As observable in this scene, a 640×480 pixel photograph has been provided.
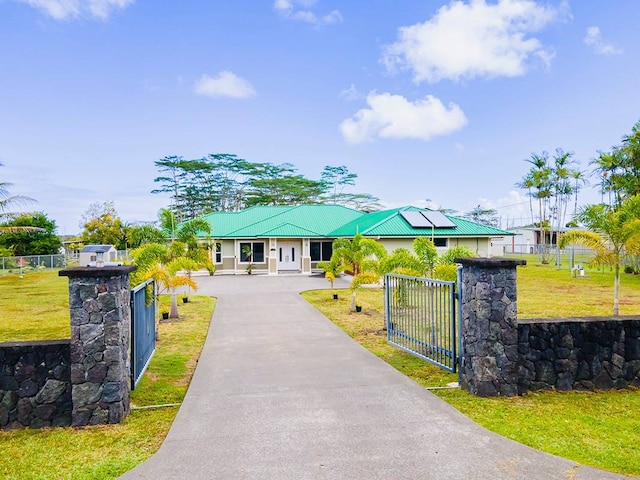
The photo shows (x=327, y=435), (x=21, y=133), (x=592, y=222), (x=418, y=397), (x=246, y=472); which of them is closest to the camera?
(x=246, y=472)

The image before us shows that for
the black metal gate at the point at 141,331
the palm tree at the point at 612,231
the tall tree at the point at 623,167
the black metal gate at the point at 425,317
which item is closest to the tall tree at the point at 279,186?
the tall tree at the point at 623,167

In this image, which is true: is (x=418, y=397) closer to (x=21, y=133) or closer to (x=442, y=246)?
(x=442, y=246)

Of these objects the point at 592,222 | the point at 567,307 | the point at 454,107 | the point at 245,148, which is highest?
the point at 245,148

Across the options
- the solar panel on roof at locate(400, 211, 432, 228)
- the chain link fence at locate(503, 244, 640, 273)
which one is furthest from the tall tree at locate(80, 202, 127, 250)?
the chain link fence at locate(503, 244, 640, 273)

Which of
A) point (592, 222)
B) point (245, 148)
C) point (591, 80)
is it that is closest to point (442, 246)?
point (591, 80)

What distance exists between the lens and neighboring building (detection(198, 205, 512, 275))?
25859mm

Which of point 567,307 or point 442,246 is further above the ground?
point 442,246

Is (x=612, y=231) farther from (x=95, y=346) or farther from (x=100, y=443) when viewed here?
(x=100, y=443)

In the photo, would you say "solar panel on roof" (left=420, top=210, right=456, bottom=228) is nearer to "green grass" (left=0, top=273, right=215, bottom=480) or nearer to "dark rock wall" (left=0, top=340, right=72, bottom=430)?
"green grass" (left=0, top=273, right=215, bottom=480)

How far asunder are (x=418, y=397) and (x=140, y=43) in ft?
59.1

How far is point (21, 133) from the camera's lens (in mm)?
23234

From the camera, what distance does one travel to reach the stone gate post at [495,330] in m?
5.96

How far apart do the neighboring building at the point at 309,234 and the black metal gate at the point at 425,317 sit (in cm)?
1516

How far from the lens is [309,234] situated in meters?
29.1
